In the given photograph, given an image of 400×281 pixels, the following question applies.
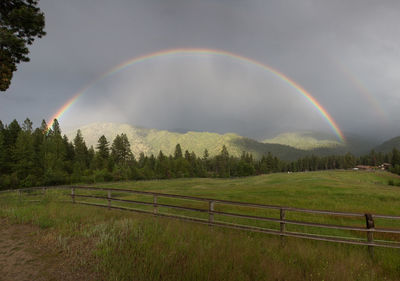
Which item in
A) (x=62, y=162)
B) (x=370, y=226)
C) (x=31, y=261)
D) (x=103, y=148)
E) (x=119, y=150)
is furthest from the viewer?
(x=119, y=150)

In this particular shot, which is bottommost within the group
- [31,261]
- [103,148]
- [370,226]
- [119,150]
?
[31,261]

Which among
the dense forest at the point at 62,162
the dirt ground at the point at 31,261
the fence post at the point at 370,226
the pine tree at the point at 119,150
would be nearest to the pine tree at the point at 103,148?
the dense forest at the point at 62,162

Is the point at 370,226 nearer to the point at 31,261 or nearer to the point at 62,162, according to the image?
the point at 31,261

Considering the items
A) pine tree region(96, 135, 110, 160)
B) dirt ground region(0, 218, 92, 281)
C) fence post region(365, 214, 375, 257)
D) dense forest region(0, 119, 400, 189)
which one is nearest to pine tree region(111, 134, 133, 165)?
dense forest region(0, 119, 400, 189)

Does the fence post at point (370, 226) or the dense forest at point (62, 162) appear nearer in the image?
the fence post at point (370, 226)

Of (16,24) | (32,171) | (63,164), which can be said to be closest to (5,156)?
(32,171)

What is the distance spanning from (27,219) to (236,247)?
10246mm

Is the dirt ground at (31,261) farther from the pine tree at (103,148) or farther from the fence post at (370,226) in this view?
the pine tree at (103,148)

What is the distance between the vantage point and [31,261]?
18.3ft

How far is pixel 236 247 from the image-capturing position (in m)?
6.05

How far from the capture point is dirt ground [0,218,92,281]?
16.0 feet

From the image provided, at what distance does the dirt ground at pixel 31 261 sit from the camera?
4871 mm

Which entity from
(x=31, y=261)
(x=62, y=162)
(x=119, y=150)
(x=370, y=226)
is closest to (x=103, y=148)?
(x=119, y=150)

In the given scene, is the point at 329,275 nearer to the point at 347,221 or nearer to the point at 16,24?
the point at 347,221
